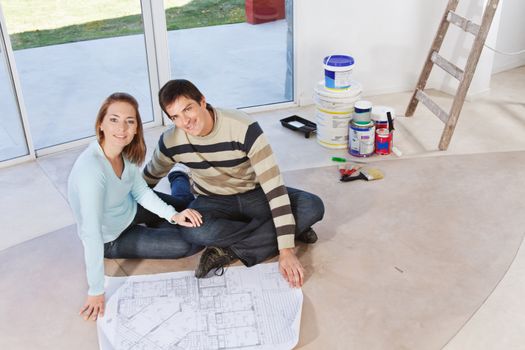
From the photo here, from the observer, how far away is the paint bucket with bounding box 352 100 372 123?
3328 mm

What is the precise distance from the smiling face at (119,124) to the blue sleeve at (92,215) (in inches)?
5.0

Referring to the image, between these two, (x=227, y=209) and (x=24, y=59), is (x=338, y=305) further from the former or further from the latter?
(x=24, y=59)

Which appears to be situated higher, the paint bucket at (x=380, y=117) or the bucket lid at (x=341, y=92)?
the bucket lid at (x=341, y=92)

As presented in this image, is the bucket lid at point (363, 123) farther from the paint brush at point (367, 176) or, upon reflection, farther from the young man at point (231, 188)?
the young man at point (231, 188)

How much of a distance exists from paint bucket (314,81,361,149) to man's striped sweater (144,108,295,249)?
3.38 ft

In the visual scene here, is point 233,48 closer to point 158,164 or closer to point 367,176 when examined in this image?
point 367,176

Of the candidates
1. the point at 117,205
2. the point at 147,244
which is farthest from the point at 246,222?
the point at 117,205

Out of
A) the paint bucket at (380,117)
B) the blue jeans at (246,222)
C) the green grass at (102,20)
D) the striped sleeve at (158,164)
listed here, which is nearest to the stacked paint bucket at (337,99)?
the paint bucket at (380,117)

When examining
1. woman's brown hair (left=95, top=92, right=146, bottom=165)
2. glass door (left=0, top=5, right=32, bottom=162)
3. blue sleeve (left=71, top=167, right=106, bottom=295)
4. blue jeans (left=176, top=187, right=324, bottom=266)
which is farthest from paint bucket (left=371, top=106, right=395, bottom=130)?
glass door (left=0, top=5, right=32, bottom=162)

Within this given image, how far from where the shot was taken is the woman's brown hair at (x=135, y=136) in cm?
221

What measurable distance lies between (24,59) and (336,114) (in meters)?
1.59

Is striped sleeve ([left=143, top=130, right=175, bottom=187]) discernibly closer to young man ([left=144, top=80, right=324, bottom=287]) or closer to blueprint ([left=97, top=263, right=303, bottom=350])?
young man ([left=144, top=80, right=324, bottom=287])

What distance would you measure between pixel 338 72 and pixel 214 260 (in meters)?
1.39

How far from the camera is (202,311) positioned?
224 cm
